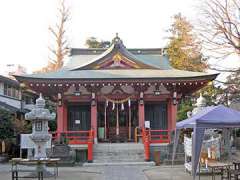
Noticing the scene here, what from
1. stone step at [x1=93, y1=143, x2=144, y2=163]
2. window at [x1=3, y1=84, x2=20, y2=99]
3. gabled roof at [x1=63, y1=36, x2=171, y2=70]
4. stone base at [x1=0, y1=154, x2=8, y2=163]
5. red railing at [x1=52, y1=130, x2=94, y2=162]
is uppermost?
gabled roof at [x1=63, y1=36, x2=171, y2=70]

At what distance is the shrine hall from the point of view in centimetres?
2466

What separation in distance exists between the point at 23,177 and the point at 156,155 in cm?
884

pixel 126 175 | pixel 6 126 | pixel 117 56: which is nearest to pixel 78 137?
pixel 6 126

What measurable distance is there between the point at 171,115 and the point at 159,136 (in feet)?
5.93

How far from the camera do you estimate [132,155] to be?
23047 millimetres

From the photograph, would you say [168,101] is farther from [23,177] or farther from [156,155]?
[23,177]

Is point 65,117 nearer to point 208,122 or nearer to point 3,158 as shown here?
point 3,158

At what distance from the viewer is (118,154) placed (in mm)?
23078

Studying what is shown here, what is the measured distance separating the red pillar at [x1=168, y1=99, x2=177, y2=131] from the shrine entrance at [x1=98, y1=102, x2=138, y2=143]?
7.59ft

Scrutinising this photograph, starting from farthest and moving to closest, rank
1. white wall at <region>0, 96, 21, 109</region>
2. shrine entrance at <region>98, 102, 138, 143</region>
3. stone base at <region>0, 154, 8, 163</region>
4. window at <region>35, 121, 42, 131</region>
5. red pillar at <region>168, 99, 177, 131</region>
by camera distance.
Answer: white wall at <region>0, 96, 21, 109</region>, shrine entrance at <region>98, 102, 138, 143</region>, red pillar at <region>168, 99, 177, 131</region>, stone base at <region>0, 154, 8, 163</region>, window at <region>35, 121, 42, 131</region>

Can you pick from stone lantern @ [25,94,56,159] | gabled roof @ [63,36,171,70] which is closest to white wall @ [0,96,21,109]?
gabled roof @ [63,36,171,70]

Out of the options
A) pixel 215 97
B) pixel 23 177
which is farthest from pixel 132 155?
pixel 215 97

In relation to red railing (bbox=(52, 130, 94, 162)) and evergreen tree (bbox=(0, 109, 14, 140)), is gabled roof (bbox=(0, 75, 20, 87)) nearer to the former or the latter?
evergreen tree (bbox=(0, 109, 14, 140))

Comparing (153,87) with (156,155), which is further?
(153,87)
